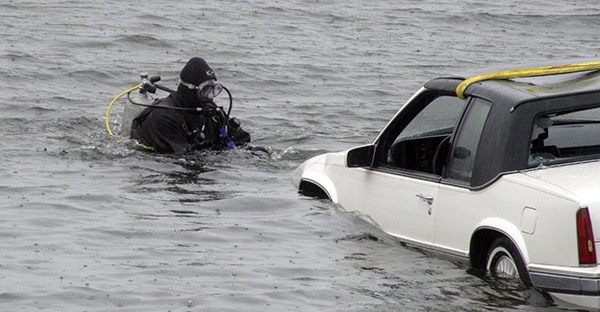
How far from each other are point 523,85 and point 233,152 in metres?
5.63

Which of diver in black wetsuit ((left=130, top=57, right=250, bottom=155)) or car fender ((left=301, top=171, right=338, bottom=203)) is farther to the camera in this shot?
diver in black wetsuit ((left=130, top=57, right=250, bottom=155))

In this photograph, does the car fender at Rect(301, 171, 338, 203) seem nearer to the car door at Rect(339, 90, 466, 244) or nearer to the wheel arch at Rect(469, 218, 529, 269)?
the car door at Rect(339, 90, 466, 244)

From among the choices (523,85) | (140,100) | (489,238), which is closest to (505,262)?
(489,238)

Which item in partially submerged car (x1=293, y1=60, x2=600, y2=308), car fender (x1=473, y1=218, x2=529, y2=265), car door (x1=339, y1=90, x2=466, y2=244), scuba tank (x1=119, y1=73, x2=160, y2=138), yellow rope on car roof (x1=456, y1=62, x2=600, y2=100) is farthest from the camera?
scuba tank (x1=119, y1=73, x2=160, y2=138)

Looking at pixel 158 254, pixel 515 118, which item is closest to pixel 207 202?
pixel 158 254

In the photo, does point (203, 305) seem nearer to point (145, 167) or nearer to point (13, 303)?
point (13, 303)

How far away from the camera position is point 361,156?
8.77 metres

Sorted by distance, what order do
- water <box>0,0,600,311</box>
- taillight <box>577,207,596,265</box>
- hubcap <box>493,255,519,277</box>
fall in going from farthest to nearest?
water <box>0,0,600,311</box>
hubcap <box>493,255,519,277</box>
taillight <box>577,207,596,265</box>

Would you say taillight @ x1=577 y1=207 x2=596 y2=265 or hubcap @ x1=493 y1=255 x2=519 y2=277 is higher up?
taillight @ x1=577 y1=207 x2=596 y2=265

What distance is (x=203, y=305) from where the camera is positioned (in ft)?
23.9

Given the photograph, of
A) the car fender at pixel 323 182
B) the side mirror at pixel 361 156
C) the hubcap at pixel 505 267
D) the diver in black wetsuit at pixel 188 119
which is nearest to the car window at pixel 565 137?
the hubcap at pixel 505 267

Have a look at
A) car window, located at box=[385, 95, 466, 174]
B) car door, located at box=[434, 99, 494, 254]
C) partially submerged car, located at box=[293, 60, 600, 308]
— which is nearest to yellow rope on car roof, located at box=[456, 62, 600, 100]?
partially submerged car, located at box=[293, 60, 600, 308]

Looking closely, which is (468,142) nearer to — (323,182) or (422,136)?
(422,136)

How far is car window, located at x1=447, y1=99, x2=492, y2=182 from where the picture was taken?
7.72 m
